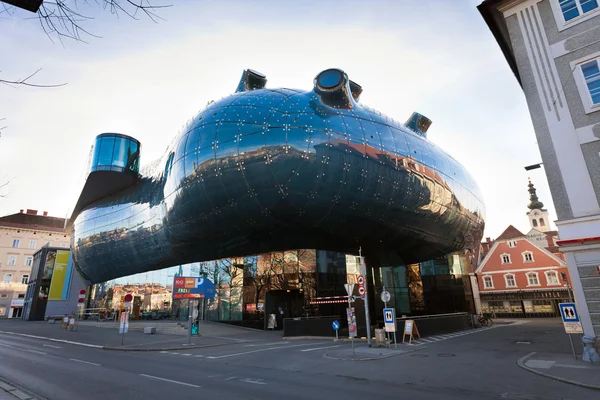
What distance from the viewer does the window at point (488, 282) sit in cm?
5125

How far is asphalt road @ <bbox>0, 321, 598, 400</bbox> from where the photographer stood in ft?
25.4

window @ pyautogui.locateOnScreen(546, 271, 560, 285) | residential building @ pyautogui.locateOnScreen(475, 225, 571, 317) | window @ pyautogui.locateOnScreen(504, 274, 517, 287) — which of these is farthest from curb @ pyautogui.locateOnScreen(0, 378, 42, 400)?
window @ pyautogui.locateOnScreen(504, 274, 517, 287)

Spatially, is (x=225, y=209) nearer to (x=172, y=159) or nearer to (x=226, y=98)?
(x=172, y=159)

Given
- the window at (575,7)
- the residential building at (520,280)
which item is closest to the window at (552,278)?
the residential building at (520,280)

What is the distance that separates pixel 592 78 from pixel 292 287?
72.9ft

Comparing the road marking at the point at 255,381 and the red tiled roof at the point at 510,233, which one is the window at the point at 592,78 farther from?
the red tiled roof at the point at 510,233

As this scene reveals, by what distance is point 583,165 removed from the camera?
12.0 m

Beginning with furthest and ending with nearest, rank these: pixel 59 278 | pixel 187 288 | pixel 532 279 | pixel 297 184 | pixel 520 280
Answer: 1. pixel 59 278
2. pixel 520 280
3. pixel 532 279
4. pixel 297 184
5. pixel 187 288

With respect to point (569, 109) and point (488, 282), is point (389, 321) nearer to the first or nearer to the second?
point (569, 109)

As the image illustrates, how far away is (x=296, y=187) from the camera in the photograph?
21.4 meters

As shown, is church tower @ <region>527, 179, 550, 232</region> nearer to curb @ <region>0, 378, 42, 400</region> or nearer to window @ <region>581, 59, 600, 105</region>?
window @ <region>581, 59, 600, 105</region>

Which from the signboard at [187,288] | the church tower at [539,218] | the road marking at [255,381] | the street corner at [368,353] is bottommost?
the street corner at [368,353]

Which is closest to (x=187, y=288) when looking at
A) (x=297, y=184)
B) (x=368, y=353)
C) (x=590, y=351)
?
(x=297, y=184)

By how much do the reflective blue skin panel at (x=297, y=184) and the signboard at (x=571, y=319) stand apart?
41.6 feet
